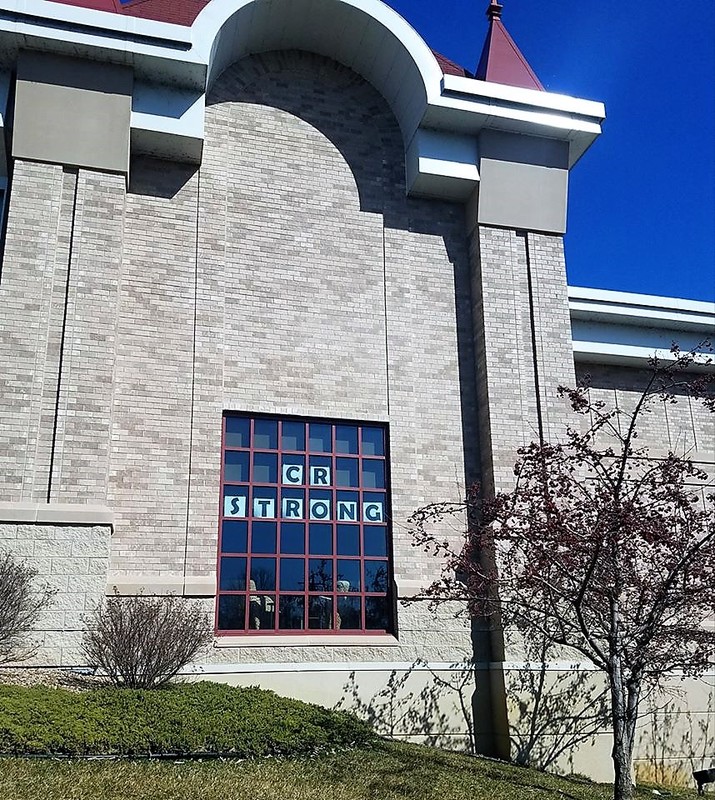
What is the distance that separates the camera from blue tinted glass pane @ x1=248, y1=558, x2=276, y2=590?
14.2 m

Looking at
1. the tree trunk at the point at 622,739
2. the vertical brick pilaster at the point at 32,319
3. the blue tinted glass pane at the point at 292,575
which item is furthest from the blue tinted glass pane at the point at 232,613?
the tree trunk at the point at 622,739

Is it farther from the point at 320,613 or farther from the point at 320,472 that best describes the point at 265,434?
the point at 320,613

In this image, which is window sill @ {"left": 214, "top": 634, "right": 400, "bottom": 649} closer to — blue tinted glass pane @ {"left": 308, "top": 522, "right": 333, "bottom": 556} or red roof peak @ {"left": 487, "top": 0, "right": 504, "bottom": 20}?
blue tinted glass pane @ {"left": 308, "top": 522, "right": 333, "bottom": 556}

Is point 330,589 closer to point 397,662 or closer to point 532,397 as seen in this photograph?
point 397,662

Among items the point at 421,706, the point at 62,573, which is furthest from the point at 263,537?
the point at 421,706

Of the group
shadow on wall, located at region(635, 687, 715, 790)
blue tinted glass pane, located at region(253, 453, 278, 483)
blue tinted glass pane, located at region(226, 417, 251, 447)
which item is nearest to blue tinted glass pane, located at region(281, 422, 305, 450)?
blue tinted glass pane, located at region(253, 453, 278, 483)

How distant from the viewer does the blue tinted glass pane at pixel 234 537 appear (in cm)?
1425

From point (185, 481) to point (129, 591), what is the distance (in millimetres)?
1934

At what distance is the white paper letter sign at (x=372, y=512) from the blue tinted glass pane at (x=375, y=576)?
0.74 metres

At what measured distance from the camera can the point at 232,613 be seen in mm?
13977

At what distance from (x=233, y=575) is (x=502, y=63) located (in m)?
11.9

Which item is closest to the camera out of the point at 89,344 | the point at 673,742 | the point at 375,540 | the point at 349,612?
the point at 89,344

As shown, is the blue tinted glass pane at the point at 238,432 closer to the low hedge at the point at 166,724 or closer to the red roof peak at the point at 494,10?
the low hedge at the point at 166,724

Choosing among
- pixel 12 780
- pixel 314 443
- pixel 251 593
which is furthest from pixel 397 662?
pixel 12 780
